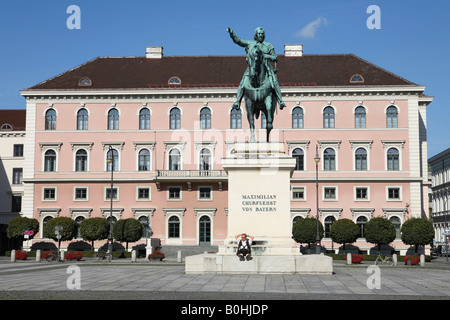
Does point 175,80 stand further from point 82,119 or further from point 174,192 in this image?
point 174,192

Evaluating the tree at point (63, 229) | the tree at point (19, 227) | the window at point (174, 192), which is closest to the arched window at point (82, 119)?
the tree at point (63, 229)

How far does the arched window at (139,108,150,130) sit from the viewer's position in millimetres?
64750

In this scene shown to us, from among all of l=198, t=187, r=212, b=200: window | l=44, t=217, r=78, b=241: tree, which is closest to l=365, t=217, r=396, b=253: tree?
l=198, t=187, r=212, b=200: window

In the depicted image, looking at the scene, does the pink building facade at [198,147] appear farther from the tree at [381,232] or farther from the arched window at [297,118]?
the tree at [381,232]

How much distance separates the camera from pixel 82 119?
6500cm

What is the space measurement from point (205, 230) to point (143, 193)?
26.3ft

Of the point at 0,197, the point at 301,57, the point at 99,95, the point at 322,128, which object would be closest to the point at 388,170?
the point at 322,128

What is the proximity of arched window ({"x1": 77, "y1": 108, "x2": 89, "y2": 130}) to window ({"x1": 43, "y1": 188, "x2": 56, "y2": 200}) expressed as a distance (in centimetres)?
754

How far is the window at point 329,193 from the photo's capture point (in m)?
62.3

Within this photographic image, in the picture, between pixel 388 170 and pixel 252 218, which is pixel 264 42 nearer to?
pixel 252 218

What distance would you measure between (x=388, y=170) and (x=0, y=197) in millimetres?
47862

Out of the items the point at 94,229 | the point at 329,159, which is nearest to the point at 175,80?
the point at 329,159

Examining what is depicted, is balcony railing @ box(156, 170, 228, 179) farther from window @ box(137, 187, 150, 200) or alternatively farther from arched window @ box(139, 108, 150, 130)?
arched window @ box(139, 108, 150, 130)
